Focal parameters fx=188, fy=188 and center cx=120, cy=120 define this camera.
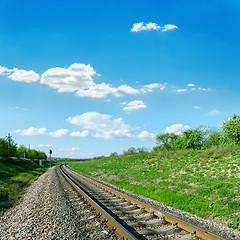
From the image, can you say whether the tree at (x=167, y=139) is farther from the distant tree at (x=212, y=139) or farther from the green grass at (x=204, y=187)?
the green grass at (x=204, y=187)

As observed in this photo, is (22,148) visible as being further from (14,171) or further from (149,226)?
(149,226)

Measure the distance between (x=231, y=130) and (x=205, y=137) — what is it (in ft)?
62.0

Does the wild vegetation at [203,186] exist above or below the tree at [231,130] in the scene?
below

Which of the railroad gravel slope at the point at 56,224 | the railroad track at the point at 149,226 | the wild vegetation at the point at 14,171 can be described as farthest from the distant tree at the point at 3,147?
the railroad track at the point at 149,226

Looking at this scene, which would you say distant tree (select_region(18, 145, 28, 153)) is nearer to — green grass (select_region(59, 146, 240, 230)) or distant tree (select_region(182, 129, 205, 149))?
distant tree (select_region(182, 129, 205, 149))

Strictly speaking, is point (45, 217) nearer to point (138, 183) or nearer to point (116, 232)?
point (116, 232)

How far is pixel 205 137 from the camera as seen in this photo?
59188 millimetres

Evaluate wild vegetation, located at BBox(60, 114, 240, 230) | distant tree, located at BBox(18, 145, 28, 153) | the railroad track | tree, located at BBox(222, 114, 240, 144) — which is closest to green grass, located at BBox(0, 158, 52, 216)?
the railroad track

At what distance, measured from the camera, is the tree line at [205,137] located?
133 ft

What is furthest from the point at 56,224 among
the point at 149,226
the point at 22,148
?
the point at 22,148

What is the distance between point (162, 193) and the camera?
13.4 m

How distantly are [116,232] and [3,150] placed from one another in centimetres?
6869

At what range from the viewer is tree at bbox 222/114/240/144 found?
131ft

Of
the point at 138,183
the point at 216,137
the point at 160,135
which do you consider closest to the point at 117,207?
the point at 138,183
